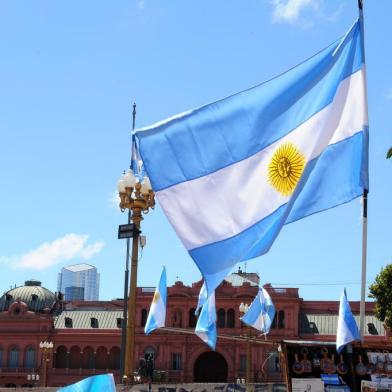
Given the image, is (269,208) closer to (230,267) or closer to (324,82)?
(230,267)

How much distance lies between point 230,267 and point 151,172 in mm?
1853

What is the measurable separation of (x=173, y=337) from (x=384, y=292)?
26.9m

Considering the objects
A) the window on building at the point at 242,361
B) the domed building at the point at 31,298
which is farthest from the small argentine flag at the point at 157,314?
the domed building at the point at 31,298

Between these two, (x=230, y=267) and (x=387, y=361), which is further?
(x=230, y=267)

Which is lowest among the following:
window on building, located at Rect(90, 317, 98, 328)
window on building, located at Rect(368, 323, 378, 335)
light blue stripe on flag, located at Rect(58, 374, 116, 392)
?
light blue stripe on flag, located at Rect(58, 374, 116, 392)

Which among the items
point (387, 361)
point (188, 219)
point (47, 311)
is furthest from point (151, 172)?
point (47, 311)

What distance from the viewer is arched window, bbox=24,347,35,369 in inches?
2906

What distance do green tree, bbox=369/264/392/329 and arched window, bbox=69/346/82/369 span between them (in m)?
34.6

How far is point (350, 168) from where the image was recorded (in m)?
10.8

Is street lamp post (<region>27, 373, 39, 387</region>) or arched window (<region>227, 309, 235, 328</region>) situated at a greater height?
arched window (<region>227, 309, 235, 328</region>)

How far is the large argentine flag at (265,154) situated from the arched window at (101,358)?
66265 mm

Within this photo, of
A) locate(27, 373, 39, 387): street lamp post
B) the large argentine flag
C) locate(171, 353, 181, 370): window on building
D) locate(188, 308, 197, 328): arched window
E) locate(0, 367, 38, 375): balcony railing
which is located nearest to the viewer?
the large argentine flag

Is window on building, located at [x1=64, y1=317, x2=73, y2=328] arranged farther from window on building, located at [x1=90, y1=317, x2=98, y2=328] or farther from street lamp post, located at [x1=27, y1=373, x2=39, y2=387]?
street lamp post, located at [x1=27, y1=373, x2=39, y2=387]

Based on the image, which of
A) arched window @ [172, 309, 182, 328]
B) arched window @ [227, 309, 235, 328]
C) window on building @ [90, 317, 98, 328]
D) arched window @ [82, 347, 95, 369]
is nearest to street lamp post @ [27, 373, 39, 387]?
arched window @ [82, 347, 95, 369]
